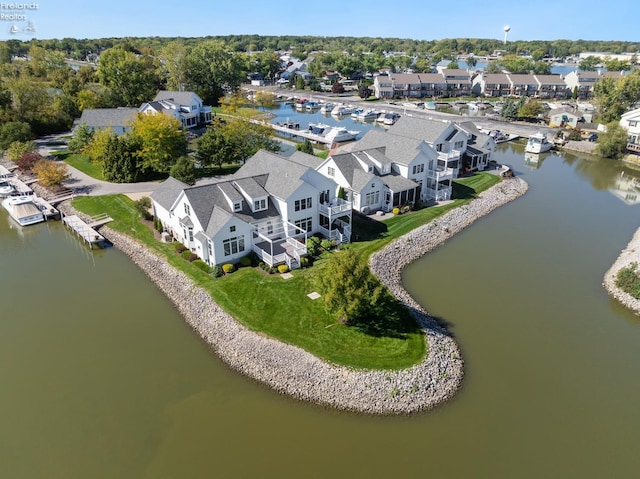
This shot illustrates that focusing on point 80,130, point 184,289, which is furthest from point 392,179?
point 80,130

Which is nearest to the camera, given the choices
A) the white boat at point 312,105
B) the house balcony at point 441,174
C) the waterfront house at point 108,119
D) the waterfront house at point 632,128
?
the house balcony at point 441,174

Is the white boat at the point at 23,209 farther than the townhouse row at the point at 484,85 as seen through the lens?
No

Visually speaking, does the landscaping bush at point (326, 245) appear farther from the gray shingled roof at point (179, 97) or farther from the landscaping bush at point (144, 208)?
the gray shingled roof at point (179, 97)

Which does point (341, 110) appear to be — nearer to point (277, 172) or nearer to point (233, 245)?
point (277, 172)

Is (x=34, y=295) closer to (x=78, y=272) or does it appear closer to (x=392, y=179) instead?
(x=78, y=272)

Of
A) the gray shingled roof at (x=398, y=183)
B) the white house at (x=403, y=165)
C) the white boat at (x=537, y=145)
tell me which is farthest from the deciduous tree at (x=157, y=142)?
the white boat at (x=537, y=145)
